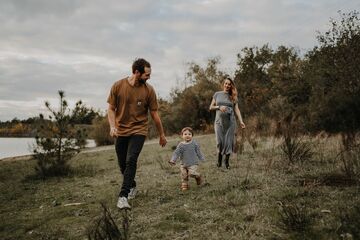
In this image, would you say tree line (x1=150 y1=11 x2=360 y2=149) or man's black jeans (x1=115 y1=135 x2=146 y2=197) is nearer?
man's black jeans (x1=115 y1=135 x2=146 y2=197)

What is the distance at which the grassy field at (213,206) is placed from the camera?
445 centimetres

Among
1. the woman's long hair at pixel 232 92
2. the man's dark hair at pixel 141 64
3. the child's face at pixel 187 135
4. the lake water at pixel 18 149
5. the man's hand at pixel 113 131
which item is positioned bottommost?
the lake water at pixel 18 149

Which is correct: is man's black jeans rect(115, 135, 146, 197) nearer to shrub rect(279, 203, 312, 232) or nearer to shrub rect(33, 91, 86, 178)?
shrub rect(279, 203, 312, 232)

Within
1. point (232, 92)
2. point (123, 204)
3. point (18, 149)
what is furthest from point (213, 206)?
point (18, 149)

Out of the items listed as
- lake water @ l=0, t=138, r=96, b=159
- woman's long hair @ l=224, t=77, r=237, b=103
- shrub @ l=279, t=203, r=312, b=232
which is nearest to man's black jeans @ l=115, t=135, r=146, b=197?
shrub @ l=279, t=203, r=312, b=232

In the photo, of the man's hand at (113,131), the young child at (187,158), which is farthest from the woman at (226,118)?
the man's hand at (113,131)

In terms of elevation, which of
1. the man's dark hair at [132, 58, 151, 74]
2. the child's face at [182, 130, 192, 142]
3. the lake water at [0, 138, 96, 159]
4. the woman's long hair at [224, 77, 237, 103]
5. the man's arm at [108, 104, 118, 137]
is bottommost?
the lake water at [0, 138, 96, 159]

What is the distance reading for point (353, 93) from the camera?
1664cm

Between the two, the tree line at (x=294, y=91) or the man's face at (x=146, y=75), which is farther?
the tree line at (x=294, y=91)

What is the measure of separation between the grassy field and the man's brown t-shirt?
1200mm

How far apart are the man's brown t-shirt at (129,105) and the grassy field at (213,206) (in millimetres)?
1200

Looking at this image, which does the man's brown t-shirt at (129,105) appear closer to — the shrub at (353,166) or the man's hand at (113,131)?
the man's hand at (113,131)

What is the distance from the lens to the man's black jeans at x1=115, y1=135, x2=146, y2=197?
19.7ft

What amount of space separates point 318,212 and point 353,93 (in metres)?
13.2
